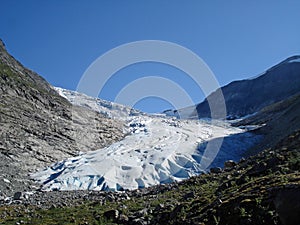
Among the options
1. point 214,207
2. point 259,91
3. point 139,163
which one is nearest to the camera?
point 214,207

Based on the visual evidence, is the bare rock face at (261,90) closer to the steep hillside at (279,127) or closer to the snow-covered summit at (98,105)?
the snow-covered summit at (98,105)

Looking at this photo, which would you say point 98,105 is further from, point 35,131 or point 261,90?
point 261,90

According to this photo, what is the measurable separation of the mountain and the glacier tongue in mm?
81085

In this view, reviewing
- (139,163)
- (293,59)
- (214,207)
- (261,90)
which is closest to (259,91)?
(261,90)

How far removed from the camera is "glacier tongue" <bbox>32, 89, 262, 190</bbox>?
3102cm

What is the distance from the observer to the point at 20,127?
41.7m

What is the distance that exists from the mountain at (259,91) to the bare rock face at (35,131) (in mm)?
80193

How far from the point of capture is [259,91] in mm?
137125

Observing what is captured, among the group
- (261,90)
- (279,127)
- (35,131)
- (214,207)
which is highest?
(261,90)

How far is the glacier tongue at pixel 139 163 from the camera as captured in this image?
31.0 metres

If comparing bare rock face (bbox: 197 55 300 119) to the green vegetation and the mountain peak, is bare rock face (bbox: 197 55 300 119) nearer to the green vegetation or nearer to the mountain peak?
the mountain peak

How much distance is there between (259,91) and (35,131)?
110 meters

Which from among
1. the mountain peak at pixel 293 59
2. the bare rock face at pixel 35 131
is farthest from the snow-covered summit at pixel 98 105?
the mountain peak at pixel 293 59

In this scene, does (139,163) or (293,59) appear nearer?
(139,163)
